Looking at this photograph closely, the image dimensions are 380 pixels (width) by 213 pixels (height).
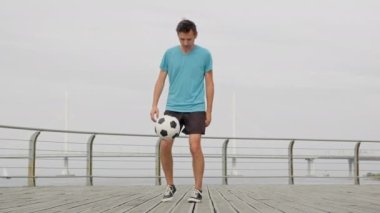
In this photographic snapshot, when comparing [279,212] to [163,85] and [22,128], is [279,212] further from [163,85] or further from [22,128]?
[22,128]

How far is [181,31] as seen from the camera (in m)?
4.94

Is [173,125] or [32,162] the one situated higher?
[173,125]

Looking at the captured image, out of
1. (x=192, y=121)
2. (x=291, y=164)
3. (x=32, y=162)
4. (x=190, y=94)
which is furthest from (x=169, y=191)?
(x=291, y=164)

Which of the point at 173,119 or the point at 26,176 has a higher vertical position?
the point at 173,119

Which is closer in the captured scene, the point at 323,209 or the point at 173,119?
the point at 323,209

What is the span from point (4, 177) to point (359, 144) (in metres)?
6.52

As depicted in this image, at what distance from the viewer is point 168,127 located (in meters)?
5.02

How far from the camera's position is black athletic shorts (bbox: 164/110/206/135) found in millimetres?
5066

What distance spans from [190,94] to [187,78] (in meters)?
0.14

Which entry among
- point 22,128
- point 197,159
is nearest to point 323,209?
point 197,159

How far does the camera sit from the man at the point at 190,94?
5.07 metres

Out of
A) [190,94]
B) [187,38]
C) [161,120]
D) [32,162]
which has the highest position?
[187,38]

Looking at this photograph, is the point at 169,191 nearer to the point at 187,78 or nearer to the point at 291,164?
the point at 187,78

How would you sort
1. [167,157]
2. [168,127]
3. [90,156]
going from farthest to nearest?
1. [90,156]
2. [167,157]
3. [168,127]
